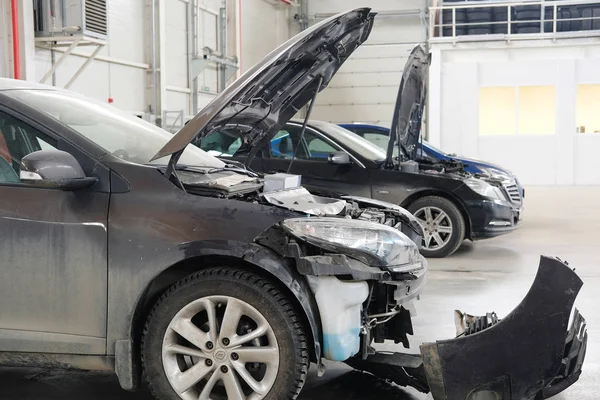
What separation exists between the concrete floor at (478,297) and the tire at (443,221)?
0.17m

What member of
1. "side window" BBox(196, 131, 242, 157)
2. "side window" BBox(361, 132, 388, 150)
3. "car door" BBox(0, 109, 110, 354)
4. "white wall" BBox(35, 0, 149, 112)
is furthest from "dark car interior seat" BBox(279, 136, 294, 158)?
"white wall" BBox(35, 0, 149, 112)

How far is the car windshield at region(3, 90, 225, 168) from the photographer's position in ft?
11.6

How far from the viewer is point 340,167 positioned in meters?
7.99

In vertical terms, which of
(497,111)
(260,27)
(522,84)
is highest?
(260,27)

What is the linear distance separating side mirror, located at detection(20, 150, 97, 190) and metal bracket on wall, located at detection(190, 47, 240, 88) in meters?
13.7

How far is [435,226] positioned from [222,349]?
17.6 feet

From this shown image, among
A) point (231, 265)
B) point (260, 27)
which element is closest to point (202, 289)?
point (231, 265)

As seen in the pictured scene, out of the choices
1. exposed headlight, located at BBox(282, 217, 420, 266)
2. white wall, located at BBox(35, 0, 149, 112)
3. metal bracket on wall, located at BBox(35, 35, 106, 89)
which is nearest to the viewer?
exposed headlight, located at BBox(282, 217, 420, 266)

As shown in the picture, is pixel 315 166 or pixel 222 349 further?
pixel 315 166

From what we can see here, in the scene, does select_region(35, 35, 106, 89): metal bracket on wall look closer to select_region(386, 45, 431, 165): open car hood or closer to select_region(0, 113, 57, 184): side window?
select_region(386, 45, 431, 165): open car hood

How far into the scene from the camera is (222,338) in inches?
126

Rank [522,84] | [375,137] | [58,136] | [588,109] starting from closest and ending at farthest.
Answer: [58,136]
[375,137]
[522,84]
[588,109]

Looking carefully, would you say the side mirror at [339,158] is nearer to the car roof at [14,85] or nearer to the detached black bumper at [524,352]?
the car roof at [14,85]

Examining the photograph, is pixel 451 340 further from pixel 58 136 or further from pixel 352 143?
pixel 352 143
